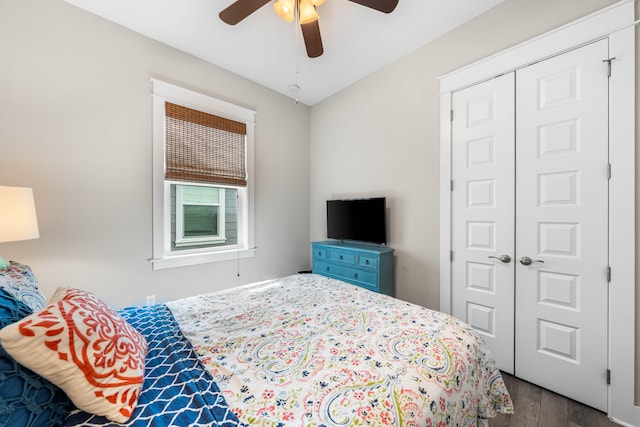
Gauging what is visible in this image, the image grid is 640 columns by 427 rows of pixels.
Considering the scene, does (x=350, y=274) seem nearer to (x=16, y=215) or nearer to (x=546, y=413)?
(x=546, y=413)

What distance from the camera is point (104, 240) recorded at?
2064 mm

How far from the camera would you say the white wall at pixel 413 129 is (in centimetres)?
195

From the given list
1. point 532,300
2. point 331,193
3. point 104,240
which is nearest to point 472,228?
point 532,300

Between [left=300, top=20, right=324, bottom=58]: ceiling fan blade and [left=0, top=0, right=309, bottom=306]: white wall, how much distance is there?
1317mm

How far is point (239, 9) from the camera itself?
1.64 meters

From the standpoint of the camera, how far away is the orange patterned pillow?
62 centimetres

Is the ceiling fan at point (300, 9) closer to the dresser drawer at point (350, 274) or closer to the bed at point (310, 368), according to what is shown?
the bed at point (310, 368)

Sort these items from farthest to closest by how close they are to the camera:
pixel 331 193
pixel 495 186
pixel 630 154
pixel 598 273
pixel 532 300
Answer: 1. pixel 331 193
2. pixel 495 186
3. pixel 532 300
4. pixel 598 273
5. pixel 630 154

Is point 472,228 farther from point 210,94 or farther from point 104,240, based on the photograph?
point 104,240

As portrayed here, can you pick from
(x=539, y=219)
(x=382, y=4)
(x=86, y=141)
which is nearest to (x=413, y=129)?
(x=382, y=4)

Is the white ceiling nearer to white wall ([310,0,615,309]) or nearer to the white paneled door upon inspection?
white wall ([310,0,615,309])

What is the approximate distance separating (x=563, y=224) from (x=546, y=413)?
125cm

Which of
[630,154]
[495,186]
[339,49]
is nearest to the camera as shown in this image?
[630,154]

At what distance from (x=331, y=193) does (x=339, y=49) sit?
163cm
